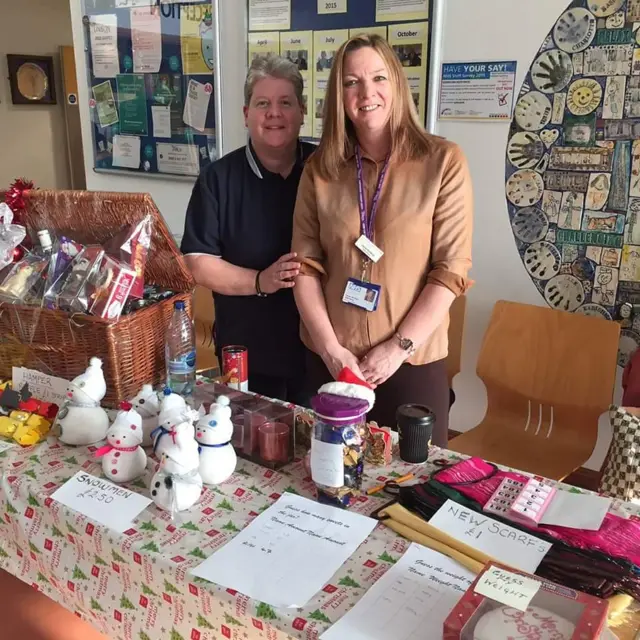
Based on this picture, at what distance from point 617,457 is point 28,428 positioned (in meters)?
1.46

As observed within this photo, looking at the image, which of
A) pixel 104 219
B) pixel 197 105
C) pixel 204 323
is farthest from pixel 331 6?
pixel 104 219

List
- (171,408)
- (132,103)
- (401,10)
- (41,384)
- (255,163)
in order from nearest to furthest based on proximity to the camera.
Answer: (171,408) → (41,384) → (255,163) → (401,10) → (132,103)

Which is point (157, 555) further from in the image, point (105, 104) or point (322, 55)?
point (105, 104)

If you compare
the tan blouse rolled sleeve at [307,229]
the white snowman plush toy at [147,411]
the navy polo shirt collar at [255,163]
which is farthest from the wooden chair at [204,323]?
the white snowman plush toy at [147,411]

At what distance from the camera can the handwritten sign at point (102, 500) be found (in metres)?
1.13

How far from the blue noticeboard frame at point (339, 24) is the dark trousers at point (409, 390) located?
4.02ft

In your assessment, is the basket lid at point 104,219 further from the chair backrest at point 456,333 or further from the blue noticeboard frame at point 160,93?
the blue noticeboard frame at point 160,93

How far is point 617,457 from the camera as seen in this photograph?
173cm

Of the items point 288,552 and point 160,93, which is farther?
point 160,93

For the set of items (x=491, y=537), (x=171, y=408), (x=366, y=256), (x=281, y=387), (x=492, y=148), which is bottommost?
(x=281, y=387)

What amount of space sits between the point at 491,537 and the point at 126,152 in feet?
9.70

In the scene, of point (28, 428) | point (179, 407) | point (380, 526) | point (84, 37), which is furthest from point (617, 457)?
point (84, 37)

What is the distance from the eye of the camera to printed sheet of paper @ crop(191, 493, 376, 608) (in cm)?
95

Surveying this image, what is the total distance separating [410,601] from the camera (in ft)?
3.00
